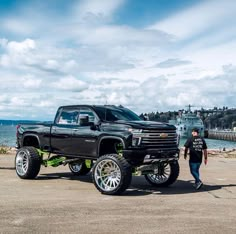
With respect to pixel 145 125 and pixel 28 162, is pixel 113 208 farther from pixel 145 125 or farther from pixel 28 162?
pixel 28 162

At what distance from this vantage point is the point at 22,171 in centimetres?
1319

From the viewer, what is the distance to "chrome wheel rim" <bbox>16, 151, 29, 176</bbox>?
13.1 m

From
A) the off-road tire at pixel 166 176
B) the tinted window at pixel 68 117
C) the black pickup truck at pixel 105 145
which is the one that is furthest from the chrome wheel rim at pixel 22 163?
the off-road tire at pixel 166 176

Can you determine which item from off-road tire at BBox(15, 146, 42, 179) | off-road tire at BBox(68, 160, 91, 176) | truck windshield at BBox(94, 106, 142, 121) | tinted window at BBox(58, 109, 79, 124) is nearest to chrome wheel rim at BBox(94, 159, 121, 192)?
truck windshield at BBox(94, 106, 142, 121)

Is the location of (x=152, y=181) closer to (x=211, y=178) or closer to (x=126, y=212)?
(x=211, y=178)

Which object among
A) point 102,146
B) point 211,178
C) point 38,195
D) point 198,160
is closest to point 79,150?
point 102,146

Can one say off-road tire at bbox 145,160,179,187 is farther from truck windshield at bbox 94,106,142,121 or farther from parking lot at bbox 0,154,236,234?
truck windshield at bbox 94,106,142,121

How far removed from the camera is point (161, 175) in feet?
40.5

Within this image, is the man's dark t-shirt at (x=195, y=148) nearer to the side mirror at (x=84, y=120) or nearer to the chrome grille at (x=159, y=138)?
the chrome grille at (x=159, y=138)

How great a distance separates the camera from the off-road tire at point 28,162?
12.9 metres

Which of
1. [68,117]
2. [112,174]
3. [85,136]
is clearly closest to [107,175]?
[112,174]

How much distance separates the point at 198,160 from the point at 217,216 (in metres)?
3.68

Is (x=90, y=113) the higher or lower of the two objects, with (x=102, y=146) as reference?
higher

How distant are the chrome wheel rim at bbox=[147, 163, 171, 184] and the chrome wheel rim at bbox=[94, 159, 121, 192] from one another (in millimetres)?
1756
